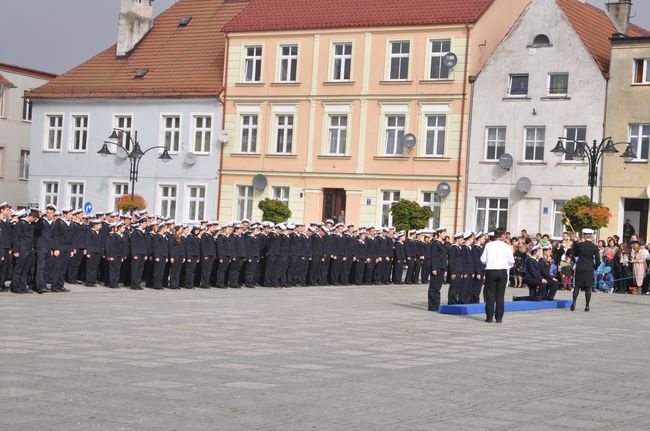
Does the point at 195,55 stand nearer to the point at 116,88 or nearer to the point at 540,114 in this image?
the point at 116,88

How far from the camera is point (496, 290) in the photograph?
914 inches

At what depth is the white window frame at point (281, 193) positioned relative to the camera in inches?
2114

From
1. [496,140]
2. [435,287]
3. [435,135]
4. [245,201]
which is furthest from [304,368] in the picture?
[245,201]

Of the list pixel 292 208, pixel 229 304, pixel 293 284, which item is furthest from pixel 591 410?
pixel 292 208

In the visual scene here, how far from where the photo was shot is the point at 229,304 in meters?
25.2

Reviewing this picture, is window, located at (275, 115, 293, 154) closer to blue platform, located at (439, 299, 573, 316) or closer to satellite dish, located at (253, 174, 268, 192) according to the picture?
satellite dish, located at (253, 174, 268, 192)

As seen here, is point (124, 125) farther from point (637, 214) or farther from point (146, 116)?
point (637, 214)

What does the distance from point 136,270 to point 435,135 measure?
2319cm

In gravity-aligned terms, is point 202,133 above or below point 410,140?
above

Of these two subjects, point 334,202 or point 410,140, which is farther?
point 334,202

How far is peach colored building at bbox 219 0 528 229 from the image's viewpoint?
49.9 m

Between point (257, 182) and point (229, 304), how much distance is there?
28192 millimetres

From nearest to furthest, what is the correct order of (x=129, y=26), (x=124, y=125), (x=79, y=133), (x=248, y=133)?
(x=248, y=133) < (x=124, y=125) < (x=79, y=133) < (x=129, y=26)

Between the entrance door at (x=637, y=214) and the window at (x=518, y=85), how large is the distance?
589 centimetres
